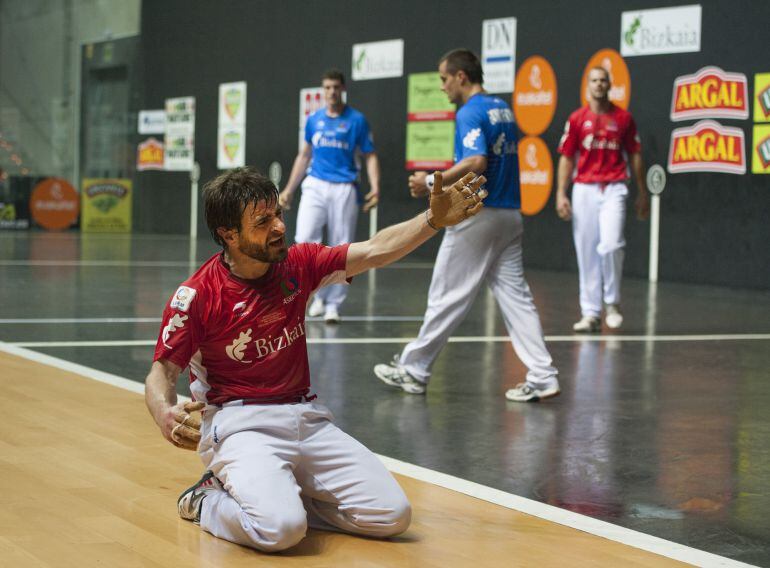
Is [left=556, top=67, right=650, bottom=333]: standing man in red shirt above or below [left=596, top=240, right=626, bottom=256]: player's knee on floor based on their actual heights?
above

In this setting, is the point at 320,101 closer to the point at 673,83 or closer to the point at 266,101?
the point at 266,101

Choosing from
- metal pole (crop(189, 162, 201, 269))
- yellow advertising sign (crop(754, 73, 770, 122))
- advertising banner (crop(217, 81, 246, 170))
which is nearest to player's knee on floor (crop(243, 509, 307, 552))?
yellow advertising sign (crop(754, 73, 770, 122))

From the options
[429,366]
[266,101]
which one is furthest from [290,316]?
[266,101]

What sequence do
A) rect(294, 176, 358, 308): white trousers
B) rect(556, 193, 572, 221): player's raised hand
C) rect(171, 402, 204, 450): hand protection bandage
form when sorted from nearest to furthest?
rect(171, 402, 204, 450): hand protection bandage → rect(556, 193, 572, 221): player's raised hand → rect(294, 176, 358, 308): white trousers

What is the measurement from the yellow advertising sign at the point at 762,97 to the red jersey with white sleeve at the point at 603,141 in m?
3.96

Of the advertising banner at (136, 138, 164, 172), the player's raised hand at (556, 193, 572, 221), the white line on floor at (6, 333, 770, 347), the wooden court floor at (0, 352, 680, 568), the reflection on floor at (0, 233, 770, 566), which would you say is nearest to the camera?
the wooden court floor at (0, 352, 680, 568)

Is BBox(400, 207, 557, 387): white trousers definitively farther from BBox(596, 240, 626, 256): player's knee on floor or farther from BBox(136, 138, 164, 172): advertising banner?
BBox(136, 138, 164, 172): advertising banner

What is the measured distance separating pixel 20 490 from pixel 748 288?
10.7 m

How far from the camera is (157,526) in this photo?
12.8 ft

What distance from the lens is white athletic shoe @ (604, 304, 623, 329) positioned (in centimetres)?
973

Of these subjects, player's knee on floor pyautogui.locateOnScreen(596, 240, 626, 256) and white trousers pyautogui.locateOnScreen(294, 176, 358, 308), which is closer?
player's knee on floor pyautogui.locateOnScreen(596, 240, 626, 256)

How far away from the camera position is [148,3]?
991 inches

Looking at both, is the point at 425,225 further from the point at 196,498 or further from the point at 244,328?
the point at 196,498

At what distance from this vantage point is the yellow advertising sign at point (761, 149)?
13.4 m
